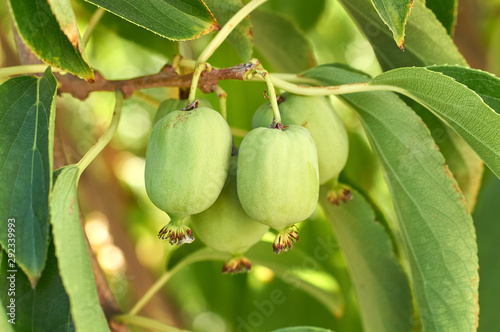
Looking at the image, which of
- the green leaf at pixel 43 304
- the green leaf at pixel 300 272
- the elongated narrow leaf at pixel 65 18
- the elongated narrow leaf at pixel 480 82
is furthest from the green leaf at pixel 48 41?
the green leaf at pixel 300 272

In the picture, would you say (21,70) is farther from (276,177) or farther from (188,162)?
(276,177)

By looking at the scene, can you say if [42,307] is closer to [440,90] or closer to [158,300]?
[440,90]

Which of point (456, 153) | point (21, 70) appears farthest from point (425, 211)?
point (21, 70)

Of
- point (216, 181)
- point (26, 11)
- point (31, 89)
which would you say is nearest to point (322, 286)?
point (216, 181)

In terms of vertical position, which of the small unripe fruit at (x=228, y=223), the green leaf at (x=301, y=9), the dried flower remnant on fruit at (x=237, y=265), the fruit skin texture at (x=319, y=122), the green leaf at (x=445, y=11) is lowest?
the dried flower remnant on fruit at (x=237, y=265)

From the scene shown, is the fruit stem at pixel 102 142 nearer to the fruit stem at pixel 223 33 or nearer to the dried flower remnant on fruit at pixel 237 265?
the fruit stem at pixel 223 33
